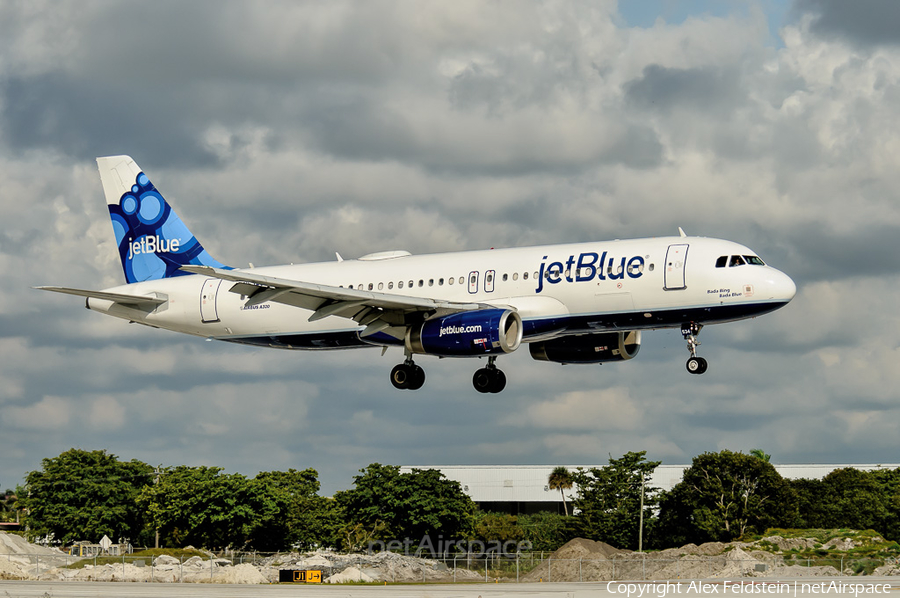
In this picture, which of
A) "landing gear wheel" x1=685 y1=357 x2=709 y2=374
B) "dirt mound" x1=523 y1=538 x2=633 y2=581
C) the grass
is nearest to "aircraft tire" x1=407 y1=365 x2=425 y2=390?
"landing gear wheel" x1=685 y1=357 x2=709 y2=374

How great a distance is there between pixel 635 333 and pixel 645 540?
7382cm

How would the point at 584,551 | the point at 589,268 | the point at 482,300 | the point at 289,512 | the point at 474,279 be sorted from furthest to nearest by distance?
the point at 289,512
the point at 584,551
the point at 474,279
the point at 482,300
the point at 589,268

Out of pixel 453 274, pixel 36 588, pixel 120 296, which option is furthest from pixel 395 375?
pixel 36 588

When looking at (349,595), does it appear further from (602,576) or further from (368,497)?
(368,497)

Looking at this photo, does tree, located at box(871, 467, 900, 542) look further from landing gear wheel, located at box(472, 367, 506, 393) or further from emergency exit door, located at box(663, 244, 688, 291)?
emergency exit door, located at box(663, 244, 688, 291)

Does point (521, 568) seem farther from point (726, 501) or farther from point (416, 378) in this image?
point (726, 501)

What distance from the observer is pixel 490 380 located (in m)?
50.8

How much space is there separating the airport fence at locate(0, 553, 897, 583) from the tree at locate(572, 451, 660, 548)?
1604 inches

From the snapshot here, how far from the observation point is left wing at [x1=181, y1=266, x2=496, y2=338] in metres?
43.2

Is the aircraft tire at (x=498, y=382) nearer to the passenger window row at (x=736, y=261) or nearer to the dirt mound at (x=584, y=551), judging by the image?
the passenger window row at (x=736, y=261)

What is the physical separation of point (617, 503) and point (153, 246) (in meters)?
75.4

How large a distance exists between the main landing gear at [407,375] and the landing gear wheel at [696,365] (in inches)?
504

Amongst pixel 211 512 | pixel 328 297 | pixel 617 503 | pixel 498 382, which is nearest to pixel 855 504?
pixel 617 503

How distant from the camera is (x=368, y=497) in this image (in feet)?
361
